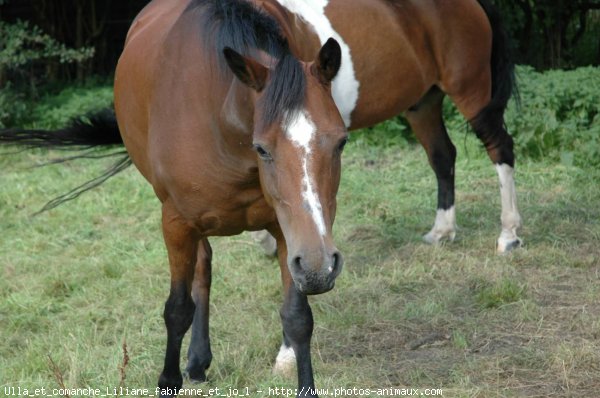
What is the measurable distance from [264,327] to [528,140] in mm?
3489

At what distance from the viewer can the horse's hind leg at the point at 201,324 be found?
146 inches

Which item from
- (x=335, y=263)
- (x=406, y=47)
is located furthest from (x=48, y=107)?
(x=335, y=263)

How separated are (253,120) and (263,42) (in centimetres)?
Result: 31

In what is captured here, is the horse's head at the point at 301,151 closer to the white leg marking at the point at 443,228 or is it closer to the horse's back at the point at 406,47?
the horse's back at the point at 406,47

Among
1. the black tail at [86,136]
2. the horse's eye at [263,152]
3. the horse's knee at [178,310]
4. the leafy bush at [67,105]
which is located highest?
the horse's eye at [263,152]

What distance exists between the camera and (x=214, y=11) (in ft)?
10.6

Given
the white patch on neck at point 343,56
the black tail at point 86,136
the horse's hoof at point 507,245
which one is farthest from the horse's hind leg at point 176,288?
the horse's hoof at point 507,245

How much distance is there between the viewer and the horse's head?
2561mm

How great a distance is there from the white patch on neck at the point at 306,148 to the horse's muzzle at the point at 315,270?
0.26ft

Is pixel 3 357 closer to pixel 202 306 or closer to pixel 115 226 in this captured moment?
pixel 202 306

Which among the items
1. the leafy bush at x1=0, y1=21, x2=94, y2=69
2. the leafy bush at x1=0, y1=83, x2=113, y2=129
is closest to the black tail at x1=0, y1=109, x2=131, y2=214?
the leafy bush at x1=0, y1=83, x2=113, y2=129

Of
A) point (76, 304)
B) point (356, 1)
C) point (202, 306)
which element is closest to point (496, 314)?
point (202, 306)

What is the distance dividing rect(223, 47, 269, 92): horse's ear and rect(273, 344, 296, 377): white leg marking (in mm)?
1362

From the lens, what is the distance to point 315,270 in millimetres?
2533
